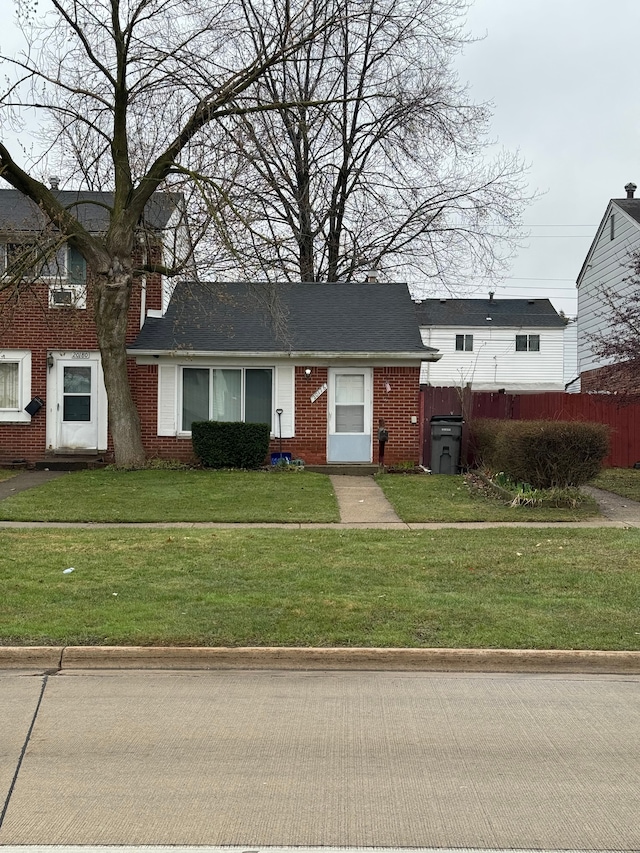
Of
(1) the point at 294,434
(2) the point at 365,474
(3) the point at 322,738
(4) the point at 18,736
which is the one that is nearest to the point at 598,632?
(3) the point at 322,738

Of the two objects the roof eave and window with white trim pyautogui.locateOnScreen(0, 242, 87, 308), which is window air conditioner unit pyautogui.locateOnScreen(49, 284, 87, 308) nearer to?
window with white trim pyautogui.locateOnScreen(0, 242, 87, 308)

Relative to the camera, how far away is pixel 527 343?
45344 mm

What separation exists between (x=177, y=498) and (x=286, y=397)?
5.87m

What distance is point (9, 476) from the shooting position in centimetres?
1770

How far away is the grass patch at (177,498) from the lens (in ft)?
41.8

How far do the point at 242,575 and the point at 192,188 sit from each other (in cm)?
1037

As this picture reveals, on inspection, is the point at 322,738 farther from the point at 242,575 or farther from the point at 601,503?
the point at 601,503

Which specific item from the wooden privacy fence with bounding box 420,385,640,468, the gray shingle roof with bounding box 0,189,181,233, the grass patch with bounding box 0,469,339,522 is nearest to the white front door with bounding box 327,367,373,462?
the wooden privacy fence with bounding box 420,385,640,468

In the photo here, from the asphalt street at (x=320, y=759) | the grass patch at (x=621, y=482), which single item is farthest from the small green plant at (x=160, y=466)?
the asphalt street at (x=320, y=759)

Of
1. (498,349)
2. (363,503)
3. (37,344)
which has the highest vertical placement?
(498,349)

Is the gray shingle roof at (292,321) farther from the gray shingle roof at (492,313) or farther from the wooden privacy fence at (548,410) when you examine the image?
the gray shingle roof at (492,313)

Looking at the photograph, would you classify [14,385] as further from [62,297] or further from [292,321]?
[292,321]

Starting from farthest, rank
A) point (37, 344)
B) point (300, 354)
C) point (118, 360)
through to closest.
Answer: point (37, 344)
point (300, 354)
point (118, 360)

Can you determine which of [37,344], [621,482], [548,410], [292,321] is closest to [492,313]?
[548,410]
